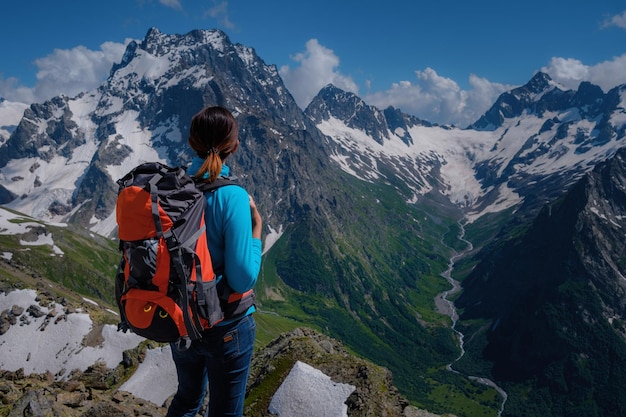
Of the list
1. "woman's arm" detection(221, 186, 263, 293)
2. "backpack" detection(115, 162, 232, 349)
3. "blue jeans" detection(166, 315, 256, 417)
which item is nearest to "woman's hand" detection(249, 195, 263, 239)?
"woman's arm" detection(221, 186, 263, 293)

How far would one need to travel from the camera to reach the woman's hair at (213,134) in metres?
7.20

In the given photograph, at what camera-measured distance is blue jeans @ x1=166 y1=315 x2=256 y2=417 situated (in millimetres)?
7272

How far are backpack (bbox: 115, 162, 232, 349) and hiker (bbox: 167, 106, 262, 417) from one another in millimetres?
255

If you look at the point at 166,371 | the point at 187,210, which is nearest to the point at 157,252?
the point at 187,210

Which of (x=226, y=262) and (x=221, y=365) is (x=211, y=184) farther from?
(x=221, y=365)

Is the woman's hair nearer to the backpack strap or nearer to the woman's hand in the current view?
the backpack strap

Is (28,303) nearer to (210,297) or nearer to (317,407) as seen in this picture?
(317,407)

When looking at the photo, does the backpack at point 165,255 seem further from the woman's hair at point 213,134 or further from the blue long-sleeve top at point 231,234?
the woman's hair at point 213,134

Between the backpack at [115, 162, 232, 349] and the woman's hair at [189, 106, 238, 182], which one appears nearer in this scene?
the backpack at [115, 162, 232, 349]

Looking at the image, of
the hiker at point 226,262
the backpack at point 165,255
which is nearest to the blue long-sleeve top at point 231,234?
the hiker at point 226,262

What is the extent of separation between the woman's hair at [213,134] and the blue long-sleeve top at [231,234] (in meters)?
0.61

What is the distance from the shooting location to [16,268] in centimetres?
12325

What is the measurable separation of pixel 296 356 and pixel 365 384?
18.6 feet

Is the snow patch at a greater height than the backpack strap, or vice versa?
the backpack strap
